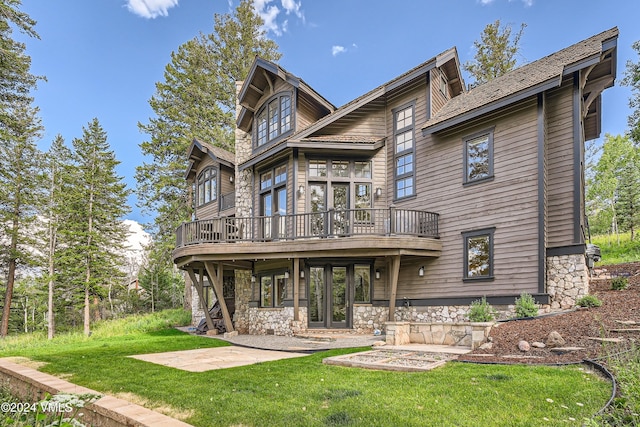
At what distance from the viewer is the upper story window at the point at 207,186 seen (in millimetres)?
18728

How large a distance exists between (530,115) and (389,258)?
558 cm

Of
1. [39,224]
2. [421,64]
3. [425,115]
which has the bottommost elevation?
[39,224]

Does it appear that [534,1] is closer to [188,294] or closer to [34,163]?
[188,294]

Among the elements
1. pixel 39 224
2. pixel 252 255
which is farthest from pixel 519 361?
pixel 39 224

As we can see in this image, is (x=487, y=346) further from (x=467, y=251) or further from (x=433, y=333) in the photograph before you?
(x=467, y=251)

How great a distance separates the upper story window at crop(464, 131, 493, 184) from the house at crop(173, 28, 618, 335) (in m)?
0.04

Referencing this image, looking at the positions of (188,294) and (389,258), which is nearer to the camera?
(389,258)

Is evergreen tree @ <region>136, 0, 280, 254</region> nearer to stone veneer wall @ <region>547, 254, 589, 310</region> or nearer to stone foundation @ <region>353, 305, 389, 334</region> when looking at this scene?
stone foundation @ <region>353, 305, 389, 334</region>

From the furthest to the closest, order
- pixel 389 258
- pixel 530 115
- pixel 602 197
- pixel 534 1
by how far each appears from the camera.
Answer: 1. pixel 602 197
2. pixel 534 1
3. pixel 389 258
4. pixel 530 115

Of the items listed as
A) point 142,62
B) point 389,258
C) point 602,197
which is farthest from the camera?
point 142,62

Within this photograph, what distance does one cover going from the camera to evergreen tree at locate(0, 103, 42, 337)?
20.8 meters

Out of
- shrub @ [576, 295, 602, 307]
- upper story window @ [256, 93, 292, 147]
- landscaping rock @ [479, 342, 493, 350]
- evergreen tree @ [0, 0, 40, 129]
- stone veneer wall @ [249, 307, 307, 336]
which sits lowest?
stone veneer wall @ [249, 307, 307, 336]

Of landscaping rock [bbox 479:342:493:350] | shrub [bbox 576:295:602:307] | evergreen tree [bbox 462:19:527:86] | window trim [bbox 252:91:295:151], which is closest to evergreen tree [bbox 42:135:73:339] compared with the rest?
window trim [bbox 252:91:295:151]

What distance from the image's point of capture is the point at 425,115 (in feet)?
43.1
